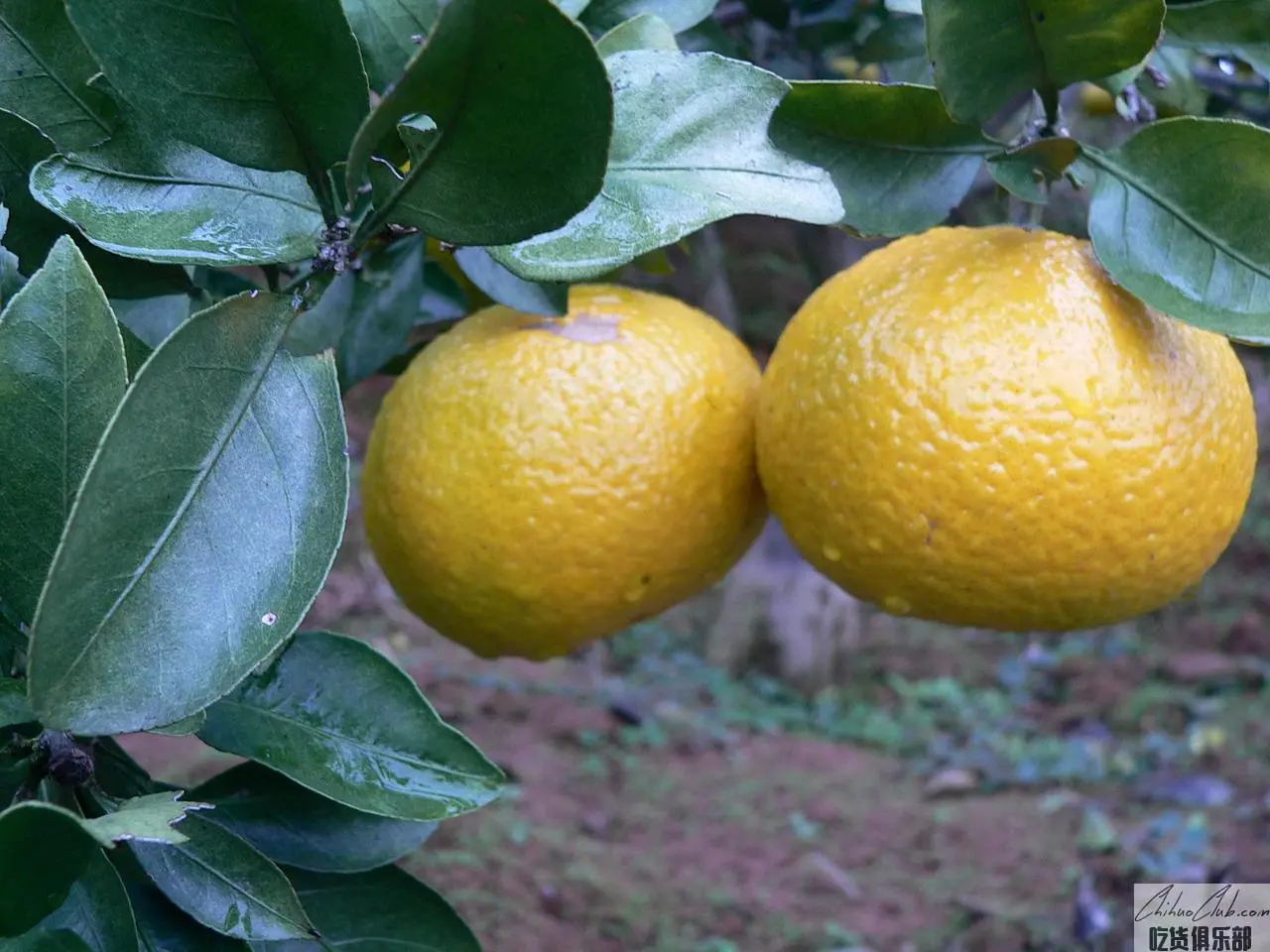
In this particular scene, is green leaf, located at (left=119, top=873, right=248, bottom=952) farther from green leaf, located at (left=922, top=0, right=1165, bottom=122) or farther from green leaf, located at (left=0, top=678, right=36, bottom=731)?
green leaf, located at (left=922, top=0, right=1165, bottom=122)

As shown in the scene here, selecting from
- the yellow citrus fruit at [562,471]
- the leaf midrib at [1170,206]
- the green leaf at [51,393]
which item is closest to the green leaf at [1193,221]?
the leaf midrib at [1170,206]

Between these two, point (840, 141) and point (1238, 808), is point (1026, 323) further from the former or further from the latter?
point (1238, 808)

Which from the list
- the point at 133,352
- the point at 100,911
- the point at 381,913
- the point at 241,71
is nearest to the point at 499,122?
the point at 241,71

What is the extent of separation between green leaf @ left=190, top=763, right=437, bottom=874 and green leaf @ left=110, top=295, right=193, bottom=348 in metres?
0.25

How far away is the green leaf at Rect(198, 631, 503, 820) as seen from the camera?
54cm

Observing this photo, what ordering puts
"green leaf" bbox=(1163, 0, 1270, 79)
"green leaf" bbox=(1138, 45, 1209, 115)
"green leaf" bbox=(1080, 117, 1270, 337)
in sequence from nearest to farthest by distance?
"green leaf" bbox=(1080, 117, 1270, 337) → "green leaf" bbox=(1163, 0, 1270, 79) → "green leaf" bbox=(1138, 45, 1209, 115)

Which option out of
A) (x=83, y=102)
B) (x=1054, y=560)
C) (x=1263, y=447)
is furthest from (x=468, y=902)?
(x=1263, y=447)

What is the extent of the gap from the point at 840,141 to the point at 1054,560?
0.25 m

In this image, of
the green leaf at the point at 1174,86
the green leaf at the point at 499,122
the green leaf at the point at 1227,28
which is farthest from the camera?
the green leaf at the point at 1174,86

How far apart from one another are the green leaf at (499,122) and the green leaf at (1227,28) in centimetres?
49

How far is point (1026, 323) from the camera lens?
0.59m

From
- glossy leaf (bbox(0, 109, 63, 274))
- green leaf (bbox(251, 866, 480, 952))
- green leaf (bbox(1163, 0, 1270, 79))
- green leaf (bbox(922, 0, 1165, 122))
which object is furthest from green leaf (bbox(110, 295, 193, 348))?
green leaf (bbox(1163, 0, 1270, 79))

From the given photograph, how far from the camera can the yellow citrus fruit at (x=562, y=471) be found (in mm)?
690

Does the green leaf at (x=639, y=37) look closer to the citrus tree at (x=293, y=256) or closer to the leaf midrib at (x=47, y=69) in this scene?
the citrus tree at (x=293, y=256)
